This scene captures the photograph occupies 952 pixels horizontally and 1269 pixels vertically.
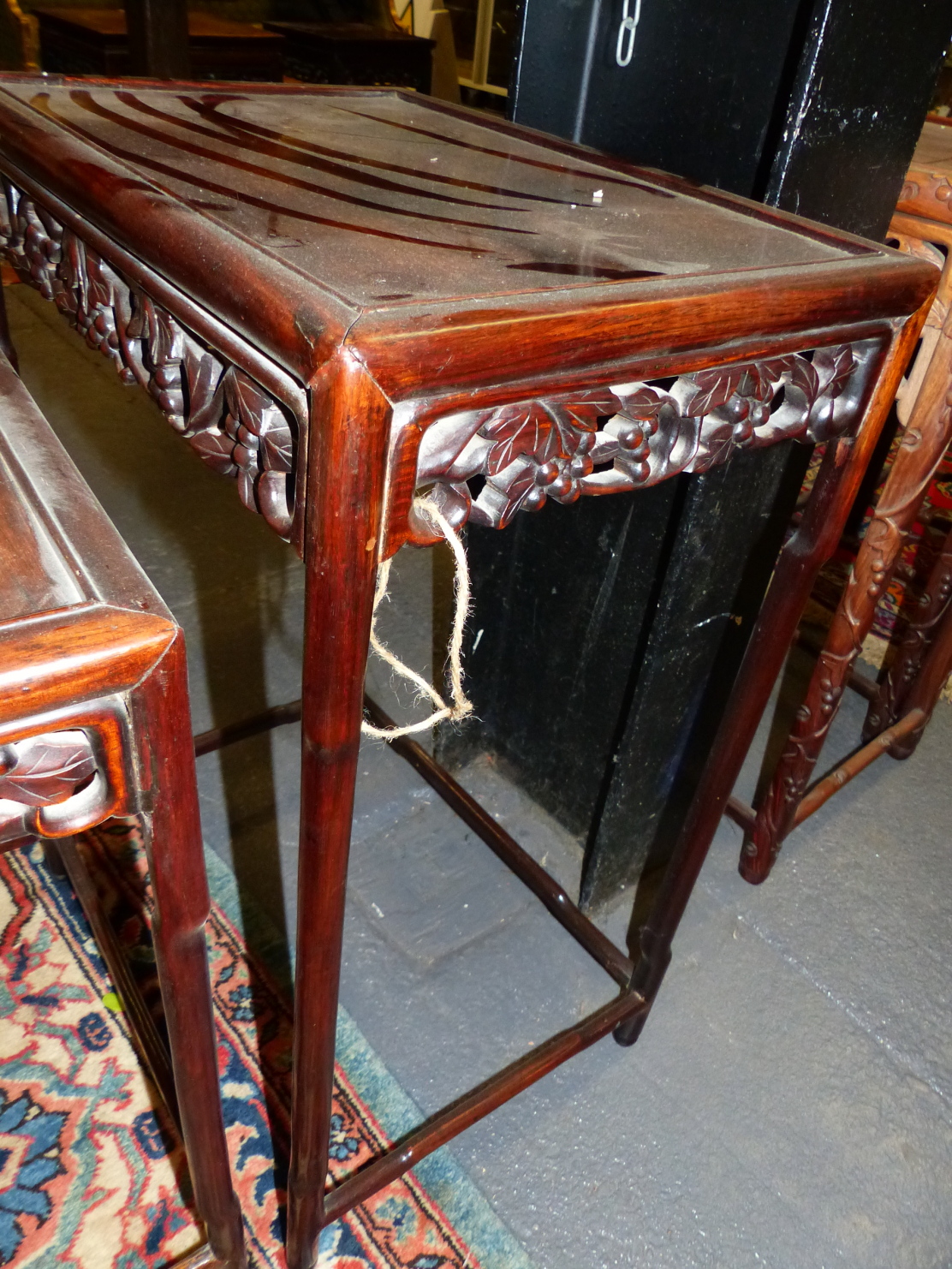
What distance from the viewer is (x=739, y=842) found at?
1503 millimetres

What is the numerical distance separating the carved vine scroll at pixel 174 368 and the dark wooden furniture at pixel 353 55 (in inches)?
179

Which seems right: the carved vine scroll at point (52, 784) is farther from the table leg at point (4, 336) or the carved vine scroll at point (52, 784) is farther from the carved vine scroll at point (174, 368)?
the table leg at point (4, 336)

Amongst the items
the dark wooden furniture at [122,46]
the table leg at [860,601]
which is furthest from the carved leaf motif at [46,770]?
the dark wooden furniture at [122,46]

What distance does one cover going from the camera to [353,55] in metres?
4.73

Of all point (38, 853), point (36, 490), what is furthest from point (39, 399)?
point (36, 490)

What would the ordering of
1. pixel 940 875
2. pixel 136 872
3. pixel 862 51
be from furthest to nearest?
pixel 940 875, pixel 136 872, pixel 862 51

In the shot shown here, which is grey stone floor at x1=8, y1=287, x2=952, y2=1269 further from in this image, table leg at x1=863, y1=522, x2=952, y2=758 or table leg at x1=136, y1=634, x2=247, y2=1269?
table leg at x1=136, y1=634, x2=247, y2=1269

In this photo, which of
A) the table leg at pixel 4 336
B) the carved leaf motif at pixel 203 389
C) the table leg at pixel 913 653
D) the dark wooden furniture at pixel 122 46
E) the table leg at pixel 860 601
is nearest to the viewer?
the carved leaf motif at pixel 203 389

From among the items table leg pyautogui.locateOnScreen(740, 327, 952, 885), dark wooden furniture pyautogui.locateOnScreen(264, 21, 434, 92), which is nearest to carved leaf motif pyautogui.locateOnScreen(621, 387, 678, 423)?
table leg pyautogui.locateOnScreen(740, 327, 952, 885)

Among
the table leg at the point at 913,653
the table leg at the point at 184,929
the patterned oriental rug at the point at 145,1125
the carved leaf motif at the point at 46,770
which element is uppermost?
the carved leaf motif at the point at 46,770

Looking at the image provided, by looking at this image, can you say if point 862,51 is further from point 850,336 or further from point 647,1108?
point 647,1108

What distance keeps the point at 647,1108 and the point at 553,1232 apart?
0.19 m

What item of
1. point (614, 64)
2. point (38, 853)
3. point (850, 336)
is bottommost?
point (38, 853)

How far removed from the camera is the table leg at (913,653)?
148 cm
